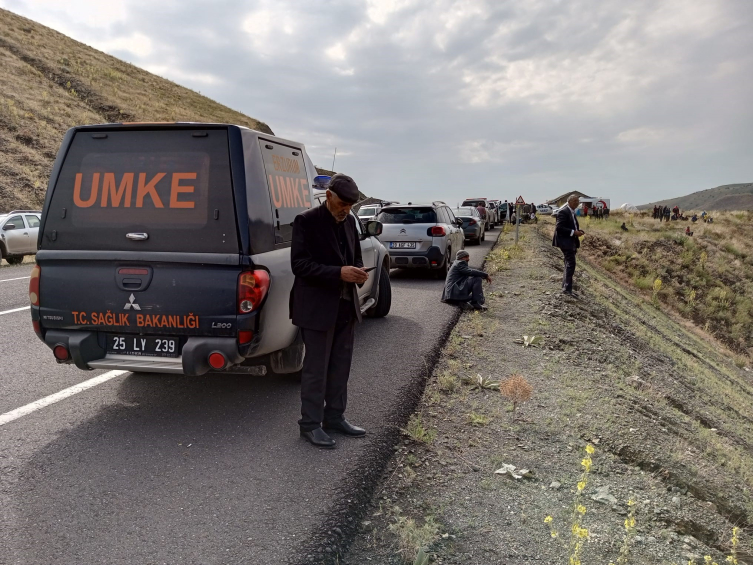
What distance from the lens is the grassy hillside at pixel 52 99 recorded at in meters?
27.7

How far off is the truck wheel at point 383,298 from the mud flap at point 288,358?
10.9 ft

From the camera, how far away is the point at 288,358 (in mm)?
A: 5074

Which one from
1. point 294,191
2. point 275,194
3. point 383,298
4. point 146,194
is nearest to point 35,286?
point 146,194

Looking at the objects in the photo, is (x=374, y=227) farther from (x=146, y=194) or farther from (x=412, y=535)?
(x=412, y=535)

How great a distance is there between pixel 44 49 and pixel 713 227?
56.7 meters

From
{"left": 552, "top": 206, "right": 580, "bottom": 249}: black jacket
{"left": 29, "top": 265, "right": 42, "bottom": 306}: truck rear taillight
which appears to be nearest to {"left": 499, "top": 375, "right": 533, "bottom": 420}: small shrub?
{"left": 29, "top": 265, "right": 42, "bottom": 306}: truck rear taillight

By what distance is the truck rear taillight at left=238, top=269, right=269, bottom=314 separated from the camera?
13.7 ft

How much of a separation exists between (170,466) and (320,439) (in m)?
Result: 1.00

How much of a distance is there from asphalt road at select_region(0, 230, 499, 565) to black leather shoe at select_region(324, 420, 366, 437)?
6 centimetres

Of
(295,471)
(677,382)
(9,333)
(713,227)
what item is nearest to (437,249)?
(677,382)

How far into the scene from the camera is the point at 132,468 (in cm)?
370

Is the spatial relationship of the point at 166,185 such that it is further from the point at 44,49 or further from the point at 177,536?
the point at 44,49

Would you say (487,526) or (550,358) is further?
(550,358)

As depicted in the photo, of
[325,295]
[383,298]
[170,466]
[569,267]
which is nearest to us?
[170,466]
